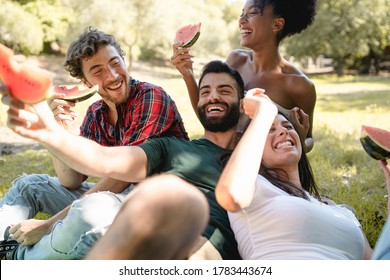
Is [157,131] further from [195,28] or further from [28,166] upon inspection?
[28,166]

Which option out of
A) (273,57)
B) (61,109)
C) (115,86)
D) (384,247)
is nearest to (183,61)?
(115,86)

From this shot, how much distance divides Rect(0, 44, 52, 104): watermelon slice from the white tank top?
1120 mm

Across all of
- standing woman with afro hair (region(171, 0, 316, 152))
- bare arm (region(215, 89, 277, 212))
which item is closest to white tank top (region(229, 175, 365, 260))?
bare arm (region(215, 89, 277, 212))

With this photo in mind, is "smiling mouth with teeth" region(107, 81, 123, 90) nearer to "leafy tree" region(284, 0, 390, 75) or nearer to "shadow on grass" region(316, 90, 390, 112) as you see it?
"shadow on grass" region(316, 90, 390, 112)

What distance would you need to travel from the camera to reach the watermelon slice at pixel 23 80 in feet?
5.87

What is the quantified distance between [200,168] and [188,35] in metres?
1.29

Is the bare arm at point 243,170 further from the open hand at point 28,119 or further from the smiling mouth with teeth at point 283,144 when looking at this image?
the open hand at point 28,119

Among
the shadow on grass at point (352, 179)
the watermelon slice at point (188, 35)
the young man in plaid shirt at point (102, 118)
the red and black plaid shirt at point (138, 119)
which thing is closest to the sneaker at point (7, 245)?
the young man in plaid shirt at point (102, 118)

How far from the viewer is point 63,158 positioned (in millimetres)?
2006

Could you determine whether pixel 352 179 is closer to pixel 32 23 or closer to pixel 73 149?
pixel 73 149

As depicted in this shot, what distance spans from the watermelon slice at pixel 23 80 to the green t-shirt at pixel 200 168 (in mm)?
912

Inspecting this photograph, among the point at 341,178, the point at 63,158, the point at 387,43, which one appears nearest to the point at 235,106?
the point at 63,158

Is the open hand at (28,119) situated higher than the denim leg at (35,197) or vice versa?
the open hand at (28,119)

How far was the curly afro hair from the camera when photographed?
3756 mm
